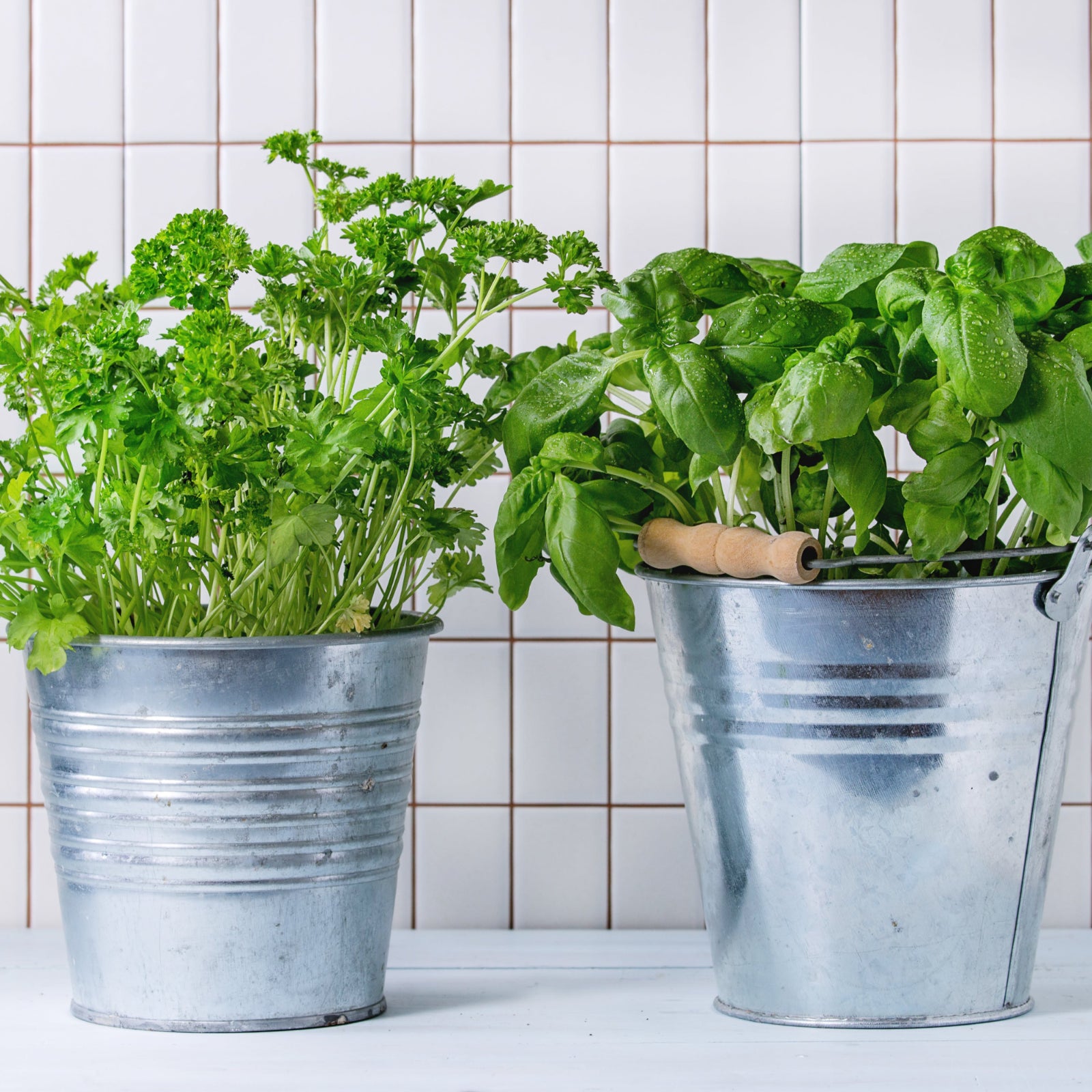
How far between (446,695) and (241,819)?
1.08ft

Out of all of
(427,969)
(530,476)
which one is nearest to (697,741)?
(530,476)

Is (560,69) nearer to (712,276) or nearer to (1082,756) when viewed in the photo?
(712,276)

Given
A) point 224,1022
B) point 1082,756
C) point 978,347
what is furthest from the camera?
point 1082,756

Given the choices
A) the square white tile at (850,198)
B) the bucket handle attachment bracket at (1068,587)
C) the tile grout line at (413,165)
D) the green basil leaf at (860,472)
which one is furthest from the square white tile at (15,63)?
the bucket handle attachment bracket at (1068,587)

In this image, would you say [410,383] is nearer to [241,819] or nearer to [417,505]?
[417,505]

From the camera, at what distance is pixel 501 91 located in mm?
986

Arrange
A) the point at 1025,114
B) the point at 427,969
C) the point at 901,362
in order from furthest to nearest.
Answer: the point at 1025,114 → the point at 427,969 → the point at 901,362

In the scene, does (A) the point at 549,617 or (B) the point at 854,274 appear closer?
(B) the point at 854,274

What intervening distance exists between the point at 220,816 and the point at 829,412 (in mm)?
392

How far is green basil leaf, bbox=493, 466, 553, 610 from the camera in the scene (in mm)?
679

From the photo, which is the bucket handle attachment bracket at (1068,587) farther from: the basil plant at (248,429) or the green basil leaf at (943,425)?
the basil plant at (248,429)

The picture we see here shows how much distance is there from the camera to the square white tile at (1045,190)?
977 mm

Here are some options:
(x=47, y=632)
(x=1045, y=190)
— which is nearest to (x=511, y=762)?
(x=47, y=632)

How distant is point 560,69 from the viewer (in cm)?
98
